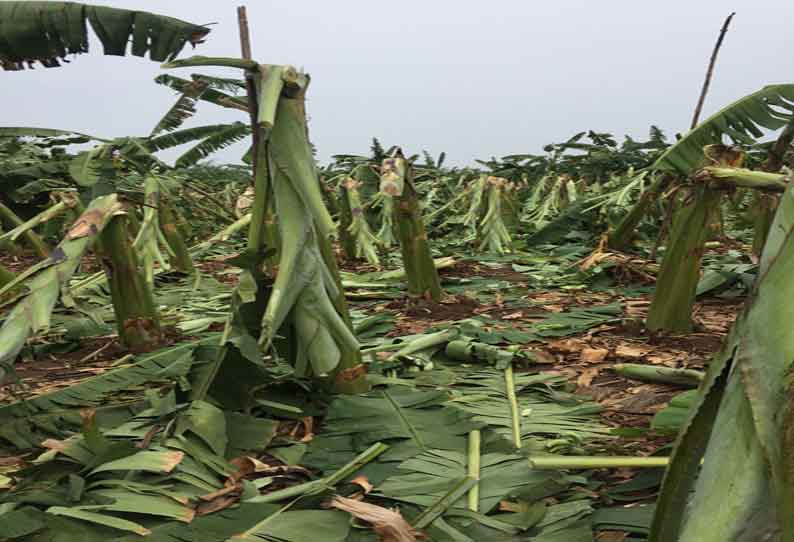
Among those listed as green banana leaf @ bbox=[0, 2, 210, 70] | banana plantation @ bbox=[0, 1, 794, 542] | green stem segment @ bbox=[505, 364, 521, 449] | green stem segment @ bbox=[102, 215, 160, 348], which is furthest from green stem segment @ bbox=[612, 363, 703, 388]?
green banana leaf @ bbox=[0, 2, 210, 70]

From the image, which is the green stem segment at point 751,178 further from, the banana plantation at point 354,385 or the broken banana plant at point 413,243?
the broken banana plant at point 413,243

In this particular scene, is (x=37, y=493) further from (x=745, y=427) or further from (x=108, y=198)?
(x=745, y=427)

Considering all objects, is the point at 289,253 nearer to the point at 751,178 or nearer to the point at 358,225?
the point at 751,178

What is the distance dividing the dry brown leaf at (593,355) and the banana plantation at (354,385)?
0.01 meters

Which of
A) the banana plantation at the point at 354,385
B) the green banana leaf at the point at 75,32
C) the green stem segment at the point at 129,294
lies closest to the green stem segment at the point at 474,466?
the banana plantation at the point at 354,385

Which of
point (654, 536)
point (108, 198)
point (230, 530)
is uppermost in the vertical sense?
point (108, 198)

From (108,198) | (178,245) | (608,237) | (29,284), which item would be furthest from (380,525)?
(608,237)

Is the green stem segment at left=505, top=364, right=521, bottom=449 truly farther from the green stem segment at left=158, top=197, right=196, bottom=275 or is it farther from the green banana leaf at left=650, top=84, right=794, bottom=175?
the green stem segment at left=158, top=197, right=196, bottom=275

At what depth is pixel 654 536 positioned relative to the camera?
0.75 metres

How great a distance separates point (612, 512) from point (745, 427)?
2.38 feet

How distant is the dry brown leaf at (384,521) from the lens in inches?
44.2

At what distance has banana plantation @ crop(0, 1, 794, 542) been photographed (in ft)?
2.28

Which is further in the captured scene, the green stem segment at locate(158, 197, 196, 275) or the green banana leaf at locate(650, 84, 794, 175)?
the green stem segment at locate(158, 197, 196, 275)

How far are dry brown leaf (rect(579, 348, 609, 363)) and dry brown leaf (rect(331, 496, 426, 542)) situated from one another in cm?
132
